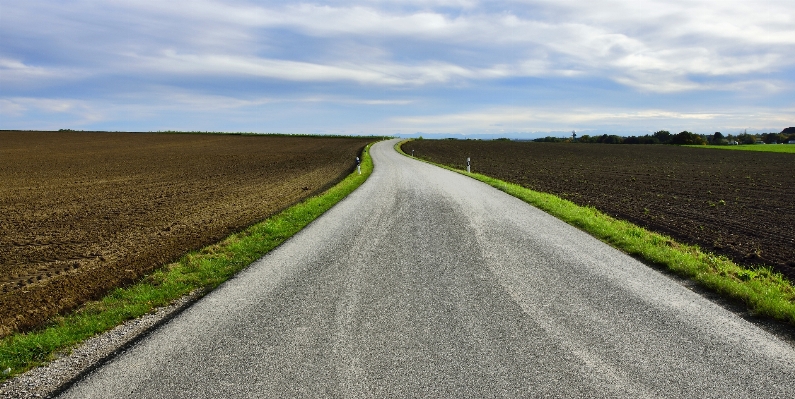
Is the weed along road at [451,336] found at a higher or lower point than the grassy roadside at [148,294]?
higher

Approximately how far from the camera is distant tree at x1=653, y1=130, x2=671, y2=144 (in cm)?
10752

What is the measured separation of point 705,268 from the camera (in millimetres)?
8438

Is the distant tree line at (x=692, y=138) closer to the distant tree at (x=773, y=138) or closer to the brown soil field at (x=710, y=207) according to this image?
the distant tree at (x=773, y=138)

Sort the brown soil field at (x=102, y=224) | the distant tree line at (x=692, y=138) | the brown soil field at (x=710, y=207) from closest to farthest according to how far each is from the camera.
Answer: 1. the brown soil field at (x=102, y=224)
2. the brown soil field at (x=710, y=207)
3. the distant tree line at (x=692, y=138)

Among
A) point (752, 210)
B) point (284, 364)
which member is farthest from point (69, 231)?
point (752, 210)

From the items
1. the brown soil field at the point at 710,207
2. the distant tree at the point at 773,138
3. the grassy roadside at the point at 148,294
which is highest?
the distant tree at the point at 773,138

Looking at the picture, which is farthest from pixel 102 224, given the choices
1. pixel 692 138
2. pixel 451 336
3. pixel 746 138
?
pixel 746 138

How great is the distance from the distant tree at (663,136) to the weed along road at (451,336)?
113 m

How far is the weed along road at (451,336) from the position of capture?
4.62 meters

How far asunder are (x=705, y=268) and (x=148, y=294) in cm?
940

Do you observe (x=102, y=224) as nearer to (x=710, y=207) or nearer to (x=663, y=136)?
(x=710, y=207)

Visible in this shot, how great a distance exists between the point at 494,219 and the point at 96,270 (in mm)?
9405

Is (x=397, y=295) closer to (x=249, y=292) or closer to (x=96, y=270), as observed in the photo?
(x=249, y=292)

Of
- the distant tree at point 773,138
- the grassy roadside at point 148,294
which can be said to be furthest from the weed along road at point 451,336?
the distant tree at point 773,138
